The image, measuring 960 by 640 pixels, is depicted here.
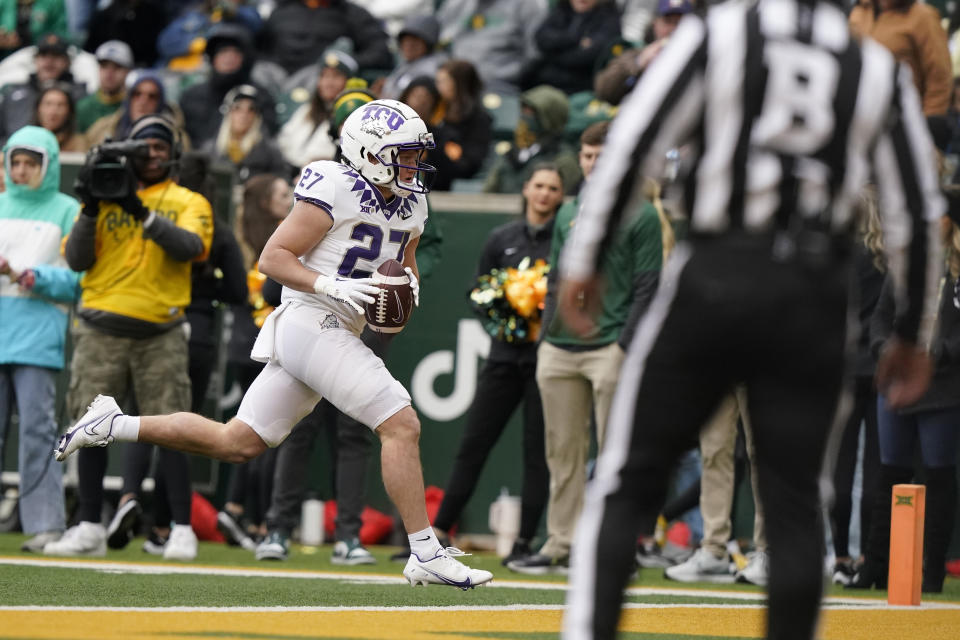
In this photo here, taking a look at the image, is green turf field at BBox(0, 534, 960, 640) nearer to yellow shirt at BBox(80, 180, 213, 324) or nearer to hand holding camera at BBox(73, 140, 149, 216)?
yellow shirt at BBox(80, 180, 213, 324)

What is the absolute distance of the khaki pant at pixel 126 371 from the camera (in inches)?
356

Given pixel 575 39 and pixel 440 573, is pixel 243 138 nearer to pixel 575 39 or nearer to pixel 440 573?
pixel 575 39

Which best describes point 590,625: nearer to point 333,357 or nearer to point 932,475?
point 333,357

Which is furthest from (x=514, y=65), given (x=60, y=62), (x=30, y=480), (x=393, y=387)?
(x=393, y=387)

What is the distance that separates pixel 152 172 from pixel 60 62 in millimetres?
4729

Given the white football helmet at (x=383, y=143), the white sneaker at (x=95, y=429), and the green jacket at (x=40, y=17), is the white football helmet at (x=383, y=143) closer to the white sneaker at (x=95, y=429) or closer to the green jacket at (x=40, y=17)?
the white sneaker at (x=95, y=429)

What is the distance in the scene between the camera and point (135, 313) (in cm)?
904

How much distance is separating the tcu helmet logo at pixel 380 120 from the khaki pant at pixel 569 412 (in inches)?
97.5

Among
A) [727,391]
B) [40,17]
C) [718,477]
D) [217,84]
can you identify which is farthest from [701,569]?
[40,17]

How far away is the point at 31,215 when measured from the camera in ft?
31.3

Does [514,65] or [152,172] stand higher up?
[514,65]

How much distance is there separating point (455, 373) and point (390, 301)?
186 inches

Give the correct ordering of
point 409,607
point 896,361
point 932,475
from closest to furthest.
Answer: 1. point 896,361
2. point 409,607
3. point 932,475

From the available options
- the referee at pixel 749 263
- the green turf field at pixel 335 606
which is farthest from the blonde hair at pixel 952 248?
the referee at pixel 749 263
